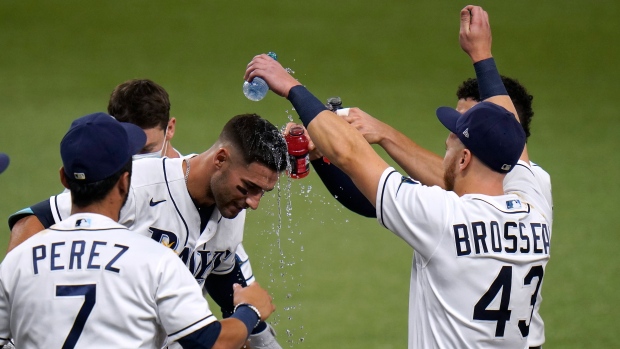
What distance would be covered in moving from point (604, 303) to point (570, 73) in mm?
5050

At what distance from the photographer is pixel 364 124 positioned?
4.47 metres

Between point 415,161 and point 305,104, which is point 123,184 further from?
point 415,161

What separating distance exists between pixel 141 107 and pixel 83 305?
2.27 meters

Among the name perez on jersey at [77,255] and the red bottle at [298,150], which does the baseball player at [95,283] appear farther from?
the red bottle at [298,150]

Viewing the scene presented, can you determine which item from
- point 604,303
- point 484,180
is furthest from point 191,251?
point 604,303

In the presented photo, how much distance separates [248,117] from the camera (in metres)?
4.61

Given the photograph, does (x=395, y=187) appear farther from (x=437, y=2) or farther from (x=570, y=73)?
(x=437, y=2)

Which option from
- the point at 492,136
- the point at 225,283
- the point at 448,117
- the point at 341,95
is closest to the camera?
the point at 492,136

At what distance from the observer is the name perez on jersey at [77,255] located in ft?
10.7

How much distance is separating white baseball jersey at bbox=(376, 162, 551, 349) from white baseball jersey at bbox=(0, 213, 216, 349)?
0.91 metres

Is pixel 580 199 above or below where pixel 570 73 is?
below

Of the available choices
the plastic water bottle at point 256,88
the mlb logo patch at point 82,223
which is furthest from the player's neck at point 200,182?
the mlb logo patch at point 82,223

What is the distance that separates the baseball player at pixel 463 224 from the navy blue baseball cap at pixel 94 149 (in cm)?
70

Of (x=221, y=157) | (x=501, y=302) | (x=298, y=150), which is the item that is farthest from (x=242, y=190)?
(x=501, y=302)
